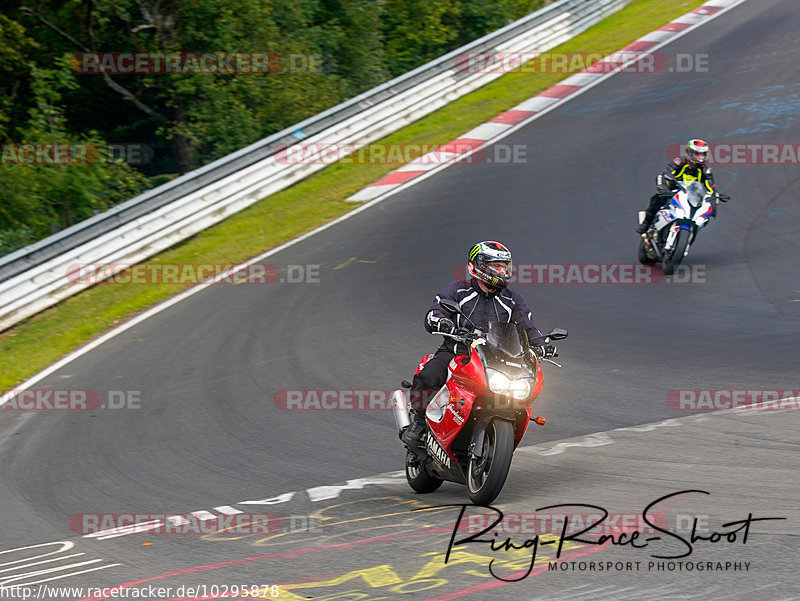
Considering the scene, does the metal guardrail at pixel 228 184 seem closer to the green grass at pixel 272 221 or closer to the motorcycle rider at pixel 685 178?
the green grass at pixel 272 221

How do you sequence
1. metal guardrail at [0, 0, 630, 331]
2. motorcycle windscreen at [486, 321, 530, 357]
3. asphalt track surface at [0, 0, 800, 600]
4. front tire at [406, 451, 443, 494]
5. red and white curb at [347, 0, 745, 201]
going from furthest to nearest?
1. red and white curb at [347, 0, 745, 201]
2. metal guardrail at [0, 0, 630, 331]
3. front tire at [406, 451, 443, 494]
4. motorcycle windscreen at [486, 321, 530, 357]
5. asphalt track surface at [0, 0, 800, 600]

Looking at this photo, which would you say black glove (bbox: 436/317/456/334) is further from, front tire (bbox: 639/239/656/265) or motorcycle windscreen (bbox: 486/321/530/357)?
Result: front tire (bbox: 639/239/656/265)

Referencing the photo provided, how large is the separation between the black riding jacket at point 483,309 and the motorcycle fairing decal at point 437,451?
74 cm

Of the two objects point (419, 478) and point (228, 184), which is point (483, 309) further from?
point (228, 184)

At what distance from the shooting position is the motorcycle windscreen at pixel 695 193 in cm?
1399

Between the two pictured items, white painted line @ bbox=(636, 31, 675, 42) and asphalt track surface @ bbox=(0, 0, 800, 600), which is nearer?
asphalt track surface @ bbox=(0, 0, 800, 600)

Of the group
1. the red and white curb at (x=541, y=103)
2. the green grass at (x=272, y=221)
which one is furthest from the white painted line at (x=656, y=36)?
the green grass at (x=272, y=221)

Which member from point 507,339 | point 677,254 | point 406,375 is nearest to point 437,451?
point 507,339

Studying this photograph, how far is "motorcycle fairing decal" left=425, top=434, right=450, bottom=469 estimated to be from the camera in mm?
7035

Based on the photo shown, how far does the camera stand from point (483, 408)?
6.68 metres

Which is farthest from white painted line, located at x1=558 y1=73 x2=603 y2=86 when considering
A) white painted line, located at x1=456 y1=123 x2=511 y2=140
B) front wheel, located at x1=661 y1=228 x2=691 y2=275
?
front wheel, located at x1=661 y1=228 x2=691 y2=275

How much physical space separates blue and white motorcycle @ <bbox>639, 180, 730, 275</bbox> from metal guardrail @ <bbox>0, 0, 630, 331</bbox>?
8.98m

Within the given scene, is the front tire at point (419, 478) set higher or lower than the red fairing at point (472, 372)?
lower

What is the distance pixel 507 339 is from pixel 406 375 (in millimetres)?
4235
